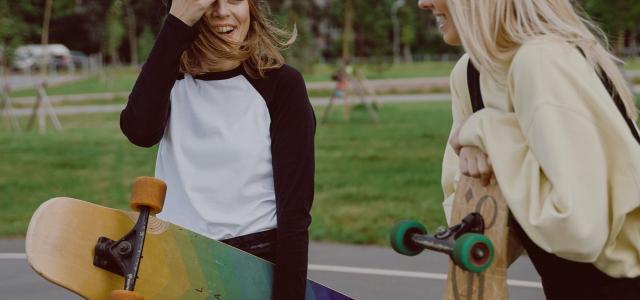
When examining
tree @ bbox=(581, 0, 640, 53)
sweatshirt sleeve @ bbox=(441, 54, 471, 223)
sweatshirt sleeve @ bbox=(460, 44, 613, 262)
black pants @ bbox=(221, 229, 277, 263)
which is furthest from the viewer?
tree @ bbox=(581, 0, 640, 53)

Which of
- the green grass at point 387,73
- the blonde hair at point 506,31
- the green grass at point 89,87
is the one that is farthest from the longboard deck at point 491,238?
the green grass at point 89,87

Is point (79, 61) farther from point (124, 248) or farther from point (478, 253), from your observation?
point (478, 253)

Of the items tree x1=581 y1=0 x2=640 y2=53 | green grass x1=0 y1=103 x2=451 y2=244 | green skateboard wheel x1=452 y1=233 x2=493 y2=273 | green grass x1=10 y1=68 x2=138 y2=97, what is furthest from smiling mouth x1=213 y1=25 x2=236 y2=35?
green grass x1=10 y1=68 x2=138 y2=97

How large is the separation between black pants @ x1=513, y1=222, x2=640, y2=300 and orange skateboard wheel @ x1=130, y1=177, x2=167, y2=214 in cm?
75

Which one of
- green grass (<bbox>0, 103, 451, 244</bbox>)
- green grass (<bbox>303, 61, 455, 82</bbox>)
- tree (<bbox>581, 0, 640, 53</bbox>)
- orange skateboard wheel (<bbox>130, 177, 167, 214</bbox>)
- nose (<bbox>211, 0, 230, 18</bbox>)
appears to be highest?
nose (<bbox>211, 0, 230, 18</bbox>)

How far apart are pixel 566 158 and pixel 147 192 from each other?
0.85 m

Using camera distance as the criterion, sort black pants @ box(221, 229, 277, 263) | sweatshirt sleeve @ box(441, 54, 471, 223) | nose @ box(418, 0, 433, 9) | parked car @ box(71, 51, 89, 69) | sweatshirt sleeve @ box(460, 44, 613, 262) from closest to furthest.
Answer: sweatshirt sleeve @ box(460, 44, 613, 262) → nose @ box(418, 0, 433, 9) → sweatshirt sleeve @ box(441, 54, 471, 223) → black pants @ box(221, 229, 277, 263) → parked car @ box(71, 51, 89, 69)

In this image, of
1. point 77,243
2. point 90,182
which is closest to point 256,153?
point 77,243

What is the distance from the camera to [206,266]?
7.24 ft

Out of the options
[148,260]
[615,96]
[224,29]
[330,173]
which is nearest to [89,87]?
[330,173]

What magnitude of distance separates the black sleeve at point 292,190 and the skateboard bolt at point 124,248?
1.26 ft

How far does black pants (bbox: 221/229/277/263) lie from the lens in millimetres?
2289

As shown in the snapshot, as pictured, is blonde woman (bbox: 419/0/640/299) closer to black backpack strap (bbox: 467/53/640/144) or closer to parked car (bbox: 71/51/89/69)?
black backpack strap (bbox: 467/53/640/144)

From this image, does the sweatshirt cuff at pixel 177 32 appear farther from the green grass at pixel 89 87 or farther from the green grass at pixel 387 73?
the green grass at pixel 89 87
